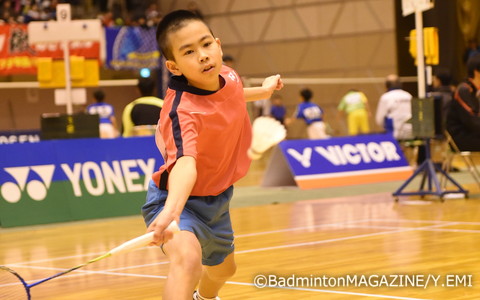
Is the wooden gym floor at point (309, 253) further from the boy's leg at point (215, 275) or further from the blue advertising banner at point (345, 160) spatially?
the blue advertising banner at point (345, 160)

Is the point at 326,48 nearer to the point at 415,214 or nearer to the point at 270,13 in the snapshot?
the point at 270,13

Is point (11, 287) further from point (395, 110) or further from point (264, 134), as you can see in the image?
point (395, 110)

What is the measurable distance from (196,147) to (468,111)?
7.65 meters

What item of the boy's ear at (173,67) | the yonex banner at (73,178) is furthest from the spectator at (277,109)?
the boy's ear at (173,67)

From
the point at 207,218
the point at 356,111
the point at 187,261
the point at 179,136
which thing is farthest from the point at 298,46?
the point at 187,261

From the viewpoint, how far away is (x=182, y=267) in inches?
135

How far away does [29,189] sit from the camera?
10.0m

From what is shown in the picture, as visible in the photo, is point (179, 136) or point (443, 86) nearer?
point (179, 136)

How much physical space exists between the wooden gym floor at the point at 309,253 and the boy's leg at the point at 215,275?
1065 mm

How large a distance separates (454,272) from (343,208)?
482 centimetres

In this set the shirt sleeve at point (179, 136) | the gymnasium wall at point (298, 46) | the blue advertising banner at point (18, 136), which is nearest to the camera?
the shirt sleeve at point (179, 136)

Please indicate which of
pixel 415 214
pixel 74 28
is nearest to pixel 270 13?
pixel 74 28

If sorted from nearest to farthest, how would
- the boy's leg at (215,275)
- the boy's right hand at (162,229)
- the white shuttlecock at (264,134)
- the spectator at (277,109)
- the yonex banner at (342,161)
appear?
the boy's right hand at (162,229), the white shuttlecock at (264,134), the boy's leg at (215,275), the yonex banner at (342,161), the spectator at (277,109)

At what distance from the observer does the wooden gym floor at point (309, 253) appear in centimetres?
577
